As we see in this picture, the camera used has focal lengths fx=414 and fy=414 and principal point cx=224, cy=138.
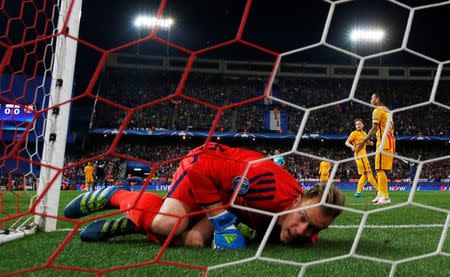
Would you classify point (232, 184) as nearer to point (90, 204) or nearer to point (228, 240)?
point (228, 240)

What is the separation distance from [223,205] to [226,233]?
0.13 meters

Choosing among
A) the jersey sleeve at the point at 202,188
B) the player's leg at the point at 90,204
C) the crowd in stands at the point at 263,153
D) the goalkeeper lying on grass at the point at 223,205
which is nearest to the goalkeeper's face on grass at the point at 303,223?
the goalkeeper lying on grass at the point at 223,205

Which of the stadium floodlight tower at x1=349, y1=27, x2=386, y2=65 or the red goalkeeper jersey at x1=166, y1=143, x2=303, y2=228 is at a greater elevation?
the stadium floodlight tower at x1=349, y1=27, x2=386, y2=65

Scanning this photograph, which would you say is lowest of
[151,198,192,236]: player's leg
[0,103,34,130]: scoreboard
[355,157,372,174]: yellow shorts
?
[151,198,192,236]: player's leg

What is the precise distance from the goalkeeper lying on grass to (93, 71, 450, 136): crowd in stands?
15939 mm

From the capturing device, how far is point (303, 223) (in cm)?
186

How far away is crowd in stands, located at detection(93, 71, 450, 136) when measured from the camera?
782 inches

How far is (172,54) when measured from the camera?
2502cm

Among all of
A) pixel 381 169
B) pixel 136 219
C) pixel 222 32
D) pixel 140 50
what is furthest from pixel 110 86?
pixel 136 219

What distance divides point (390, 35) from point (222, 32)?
9373mm

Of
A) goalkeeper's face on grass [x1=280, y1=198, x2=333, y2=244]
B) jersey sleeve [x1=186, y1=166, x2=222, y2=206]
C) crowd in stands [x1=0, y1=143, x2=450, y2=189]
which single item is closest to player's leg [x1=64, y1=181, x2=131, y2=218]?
jersey sleeve [x1=186, y1=166, x2=222, y2=206]

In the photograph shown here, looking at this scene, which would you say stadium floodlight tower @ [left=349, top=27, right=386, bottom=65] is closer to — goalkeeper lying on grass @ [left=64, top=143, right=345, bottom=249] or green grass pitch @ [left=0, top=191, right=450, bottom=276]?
green grass pitch @ [left=0, top=191, right=450, bottom=276]

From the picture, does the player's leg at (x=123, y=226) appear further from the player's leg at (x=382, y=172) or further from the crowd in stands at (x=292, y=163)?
the crowd in stands at (x=292, y=163)

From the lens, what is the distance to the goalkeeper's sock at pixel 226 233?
1858 mm
